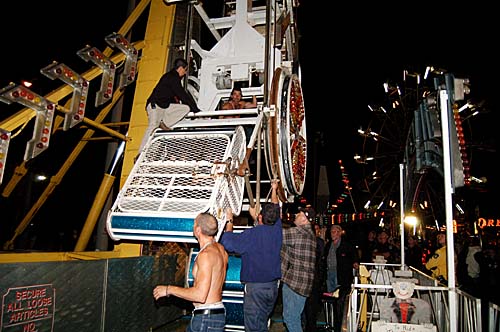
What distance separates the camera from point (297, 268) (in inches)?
219

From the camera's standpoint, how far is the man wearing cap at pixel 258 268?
4578 mm

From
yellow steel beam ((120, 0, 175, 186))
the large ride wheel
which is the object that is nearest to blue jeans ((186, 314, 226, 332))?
the large ride wheel

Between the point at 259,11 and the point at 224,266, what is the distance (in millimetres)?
5982

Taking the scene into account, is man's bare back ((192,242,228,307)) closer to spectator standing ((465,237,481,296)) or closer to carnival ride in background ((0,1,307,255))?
carnival ride in background ((0,1,307,255))

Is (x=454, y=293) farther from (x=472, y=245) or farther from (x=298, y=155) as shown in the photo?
(x=472, y=245)

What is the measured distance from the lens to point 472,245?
30.6ft

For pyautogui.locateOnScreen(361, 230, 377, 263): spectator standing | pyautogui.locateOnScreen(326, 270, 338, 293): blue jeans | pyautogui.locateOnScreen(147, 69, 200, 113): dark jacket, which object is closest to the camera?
pyautogui.locateOnScreen(147, 69, 200, 113): dark jacket

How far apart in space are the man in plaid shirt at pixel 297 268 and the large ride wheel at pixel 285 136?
774mm

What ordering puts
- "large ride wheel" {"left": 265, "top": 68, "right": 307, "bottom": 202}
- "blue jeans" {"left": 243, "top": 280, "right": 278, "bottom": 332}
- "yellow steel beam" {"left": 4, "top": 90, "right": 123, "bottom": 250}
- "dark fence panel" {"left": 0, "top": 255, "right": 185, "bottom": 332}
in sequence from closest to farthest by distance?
1. "dark fence panel" {"left": 0, "top": 255, "right": 185, "bottom": 332}
2. "blue jeans" {"left": 243, "top": 280, "right": 278, "bottom": 332}
3. "large ride wheel" {"left": 265, "top": 68, "right": 307, "bottom": 202}
4. "yellow steel beam" {"left": 4, "top": 90, "right": 123, "bottom": 250}

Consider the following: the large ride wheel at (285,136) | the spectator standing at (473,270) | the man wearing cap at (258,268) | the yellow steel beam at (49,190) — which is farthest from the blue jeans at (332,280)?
the yellow steel beam at (49,190)

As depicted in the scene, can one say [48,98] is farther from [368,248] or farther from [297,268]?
[368,248]

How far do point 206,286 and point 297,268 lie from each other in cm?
246

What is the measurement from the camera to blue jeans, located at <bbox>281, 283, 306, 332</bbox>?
5.42 metres

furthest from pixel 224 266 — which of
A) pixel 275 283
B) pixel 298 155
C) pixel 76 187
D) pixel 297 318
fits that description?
pixel 76 187
